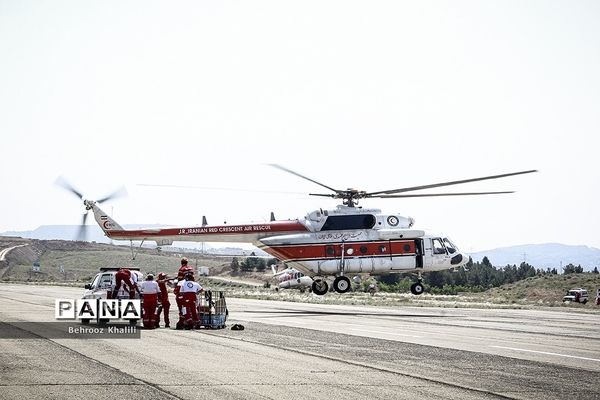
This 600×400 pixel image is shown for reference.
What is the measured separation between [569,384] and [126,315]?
16.3m

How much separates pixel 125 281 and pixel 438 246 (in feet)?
64.3

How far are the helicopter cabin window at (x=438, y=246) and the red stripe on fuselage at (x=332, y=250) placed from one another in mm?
2179

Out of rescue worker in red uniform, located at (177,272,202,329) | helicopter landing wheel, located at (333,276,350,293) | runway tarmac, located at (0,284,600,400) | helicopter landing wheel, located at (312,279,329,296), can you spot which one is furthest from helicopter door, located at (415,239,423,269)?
rescue worker in red uniform, located at (177,272,202,329)

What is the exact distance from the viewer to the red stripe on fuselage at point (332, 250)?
39062 millimetres

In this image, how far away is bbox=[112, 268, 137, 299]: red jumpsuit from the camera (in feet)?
80.9

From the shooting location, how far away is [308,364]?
50.1ft

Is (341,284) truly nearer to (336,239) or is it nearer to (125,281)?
(336,239)

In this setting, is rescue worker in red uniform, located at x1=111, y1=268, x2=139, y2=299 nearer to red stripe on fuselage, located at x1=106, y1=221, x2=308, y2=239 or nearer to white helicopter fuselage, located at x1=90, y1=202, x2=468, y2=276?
red stripe on fuselage, located at x1=106, y1=221, x2=308, y2=239

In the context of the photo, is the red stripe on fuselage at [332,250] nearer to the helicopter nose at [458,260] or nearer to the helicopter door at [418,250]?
the helicopter door at [418,250]

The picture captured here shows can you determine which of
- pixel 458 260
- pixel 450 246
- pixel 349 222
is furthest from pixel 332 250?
pixel 458 260

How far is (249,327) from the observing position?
25094 mm

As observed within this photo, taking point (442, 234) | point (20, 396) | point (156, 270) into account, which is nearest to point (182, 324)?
point (20, 396)

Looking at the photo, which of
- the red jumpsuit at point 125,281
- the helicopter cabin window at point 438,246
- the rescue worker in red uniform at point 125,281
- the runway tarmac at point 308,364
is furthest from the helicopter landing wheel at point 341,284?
the red jumpsuit at point 125,281

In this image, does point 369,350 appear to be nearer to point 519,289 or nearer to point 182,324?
point 182,324
